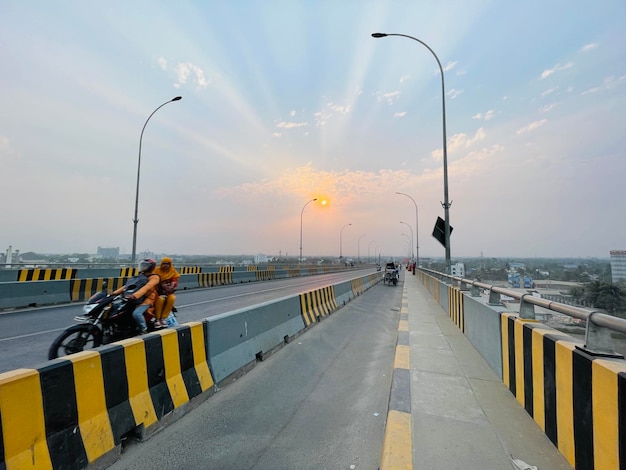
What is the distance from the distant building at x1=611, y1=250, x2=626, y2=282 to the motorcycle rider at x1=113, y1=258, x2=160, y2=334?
630 centimetres

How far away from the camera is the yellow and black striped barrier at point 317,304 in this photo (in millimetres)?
8363

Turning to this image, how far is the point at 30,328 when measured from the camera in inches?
308

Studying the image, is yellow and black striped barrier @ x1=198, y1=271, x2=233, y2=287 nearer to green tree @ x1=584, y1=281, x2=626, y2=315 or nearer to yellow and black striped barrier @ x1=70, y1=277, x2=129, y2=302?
yellow and black striped barrier @ x1=70, y1=277, x2=129, y2=302

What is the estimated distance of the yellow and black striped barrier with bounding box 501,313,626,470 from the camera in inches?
80.2

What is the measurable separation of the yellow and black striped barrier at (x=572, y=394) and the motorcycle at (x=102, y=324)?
503cm

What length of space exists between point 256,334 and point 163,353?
224 cm

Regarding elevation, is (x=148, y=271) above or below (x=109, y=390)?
above

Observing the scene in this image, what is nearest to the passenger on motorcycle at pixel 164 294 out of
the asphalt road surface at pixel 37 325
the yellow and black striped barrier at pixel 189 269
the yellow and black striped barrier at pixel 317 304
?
the asphalt road surface at pixel 37 325

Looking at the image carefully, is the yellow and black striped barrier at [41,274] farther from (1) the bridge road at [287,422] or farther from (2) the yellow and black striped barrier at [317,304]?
(1) the bridge road at [287,422]

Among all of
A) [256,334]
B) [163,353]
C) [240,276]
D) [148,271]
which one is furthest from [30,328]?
[240,276]

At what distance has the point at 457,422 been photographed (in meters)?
3.29

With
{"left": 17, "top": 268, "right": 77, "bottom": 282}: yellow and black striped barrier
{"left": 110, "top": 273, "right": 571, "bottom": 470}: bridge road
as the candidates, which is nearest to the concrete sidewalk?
{"left": 110, "top": 273, "right": 571, "bottom": 470}: bridge road

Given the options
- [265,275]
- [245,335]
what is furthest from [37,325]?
[265,275]

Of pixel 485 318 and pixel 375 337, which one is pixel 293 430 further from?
pixel 375 337
